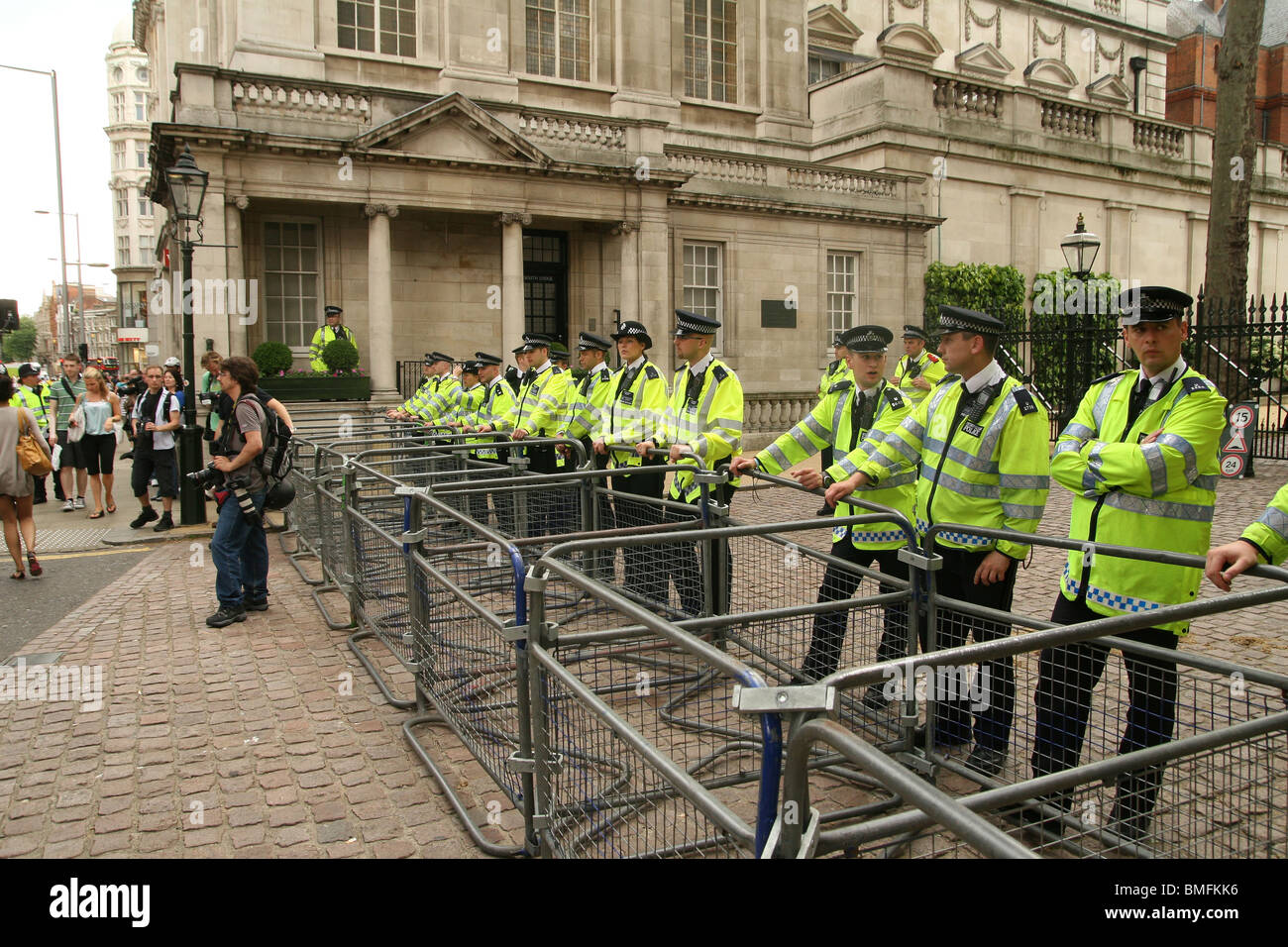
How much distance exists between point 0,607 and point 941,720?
27.2ft

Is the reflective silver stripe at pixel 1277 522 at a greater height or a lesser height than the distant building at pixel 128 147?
lesser

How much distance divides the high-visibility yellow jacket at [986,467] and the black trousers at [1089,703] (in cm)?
60

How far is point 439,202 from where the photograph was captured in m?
20.6

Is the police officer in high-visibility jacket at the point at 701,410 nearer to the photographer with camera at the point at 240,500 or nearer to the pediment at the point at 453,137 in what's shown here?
the photographer with camera at the point at 240,500

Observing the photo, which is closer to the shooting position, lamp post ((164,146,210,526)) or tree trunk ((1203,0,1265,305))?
lamp post ((164,146,210,526))

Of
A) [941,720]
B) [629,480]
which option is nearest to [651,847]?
[941,720]

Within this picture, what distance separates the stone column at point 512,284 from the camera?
2159 centimetres

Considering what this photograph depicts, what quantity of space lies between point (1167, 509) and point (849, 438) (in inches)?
96.6

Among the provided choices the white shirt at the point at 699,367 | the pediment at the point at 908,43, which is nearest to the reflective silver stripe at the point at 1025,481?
the white shirt at the point at 699,367

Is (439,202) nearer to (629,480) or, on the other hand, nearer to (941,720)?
(629,480)

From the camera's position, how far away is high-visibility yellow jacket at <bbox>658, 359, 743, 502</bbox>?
7.20 meters

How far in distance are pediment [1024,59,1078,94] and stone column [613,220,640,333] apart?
25.9 metres

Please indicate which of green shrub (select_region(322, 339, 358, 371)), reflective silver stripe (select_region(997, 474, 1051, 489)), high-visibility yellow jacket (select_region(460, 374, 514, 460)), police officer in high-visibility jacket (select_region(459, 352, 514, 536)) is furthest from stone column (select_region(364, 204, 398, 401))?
reflective silver stripe (select_region(997, 474, 1051, 489))

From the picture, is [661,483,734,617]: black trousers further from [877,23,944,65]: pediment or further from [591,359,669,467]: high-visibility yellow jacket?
[877,23,944,65]: pediment
